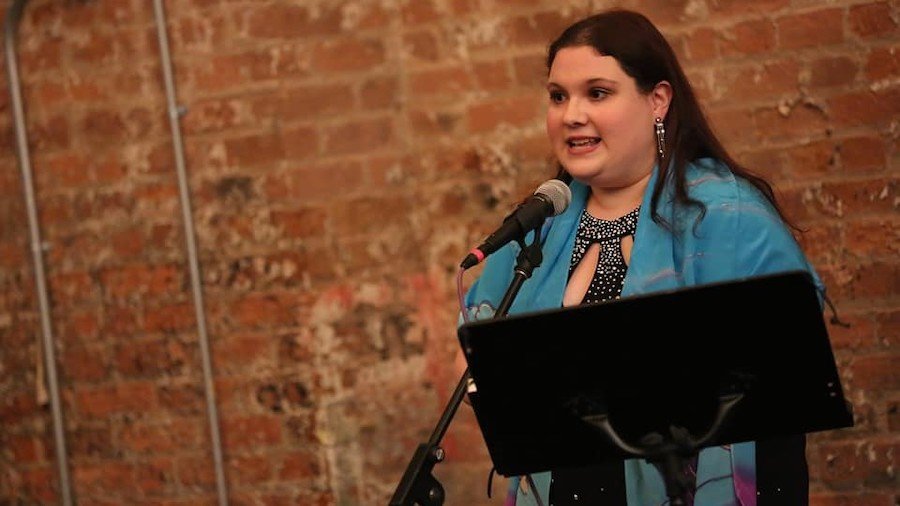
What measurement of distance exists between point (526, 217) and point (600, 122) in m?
0.31

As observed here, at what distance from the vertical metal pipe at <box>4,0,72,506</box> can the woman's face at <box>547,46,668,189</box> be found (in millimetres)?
1983

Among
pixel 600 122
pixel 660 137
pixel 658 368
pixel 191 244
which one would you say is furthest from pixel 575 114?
pixel 191 244

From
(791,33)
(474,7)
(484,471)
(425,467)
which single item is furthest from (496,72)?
(425,467)

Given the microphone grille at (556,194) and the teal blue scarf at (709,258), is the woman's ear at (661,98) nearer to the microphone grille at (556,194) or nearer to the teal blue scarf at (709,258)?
the teal blue scarf at (709,258)

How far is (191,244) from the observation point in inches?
149

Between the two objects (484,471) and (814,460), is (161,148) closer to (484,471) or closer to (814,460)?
(484,471)

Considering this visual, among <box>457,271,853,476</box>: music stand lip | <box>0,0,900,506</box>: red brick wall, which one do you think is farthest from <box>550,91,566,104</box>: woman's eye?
<box>0,0,900,506</box>: red brick wall

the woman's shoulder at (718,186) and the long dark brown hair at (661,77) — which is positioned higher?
the long dark brown hair at (661,77)

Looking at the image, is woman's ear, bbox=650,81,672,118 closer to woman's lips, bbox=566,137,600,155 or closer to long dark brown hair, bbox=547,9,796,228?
long dark brown hair, bbox=547,9,796,228

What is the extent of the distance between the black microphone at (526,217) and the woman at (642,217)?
0.16 meters

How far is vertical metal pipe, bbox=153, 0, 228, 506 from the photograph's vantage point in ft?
12.4

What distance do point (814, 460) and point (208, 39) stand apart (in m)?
1.99

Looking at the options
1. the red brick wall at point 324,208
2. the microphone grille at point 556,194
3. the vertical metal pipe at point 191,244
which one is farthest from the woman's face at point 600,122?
the vertical metal pipe at point 191,244

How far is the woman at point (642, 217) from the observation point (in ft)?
7.62
